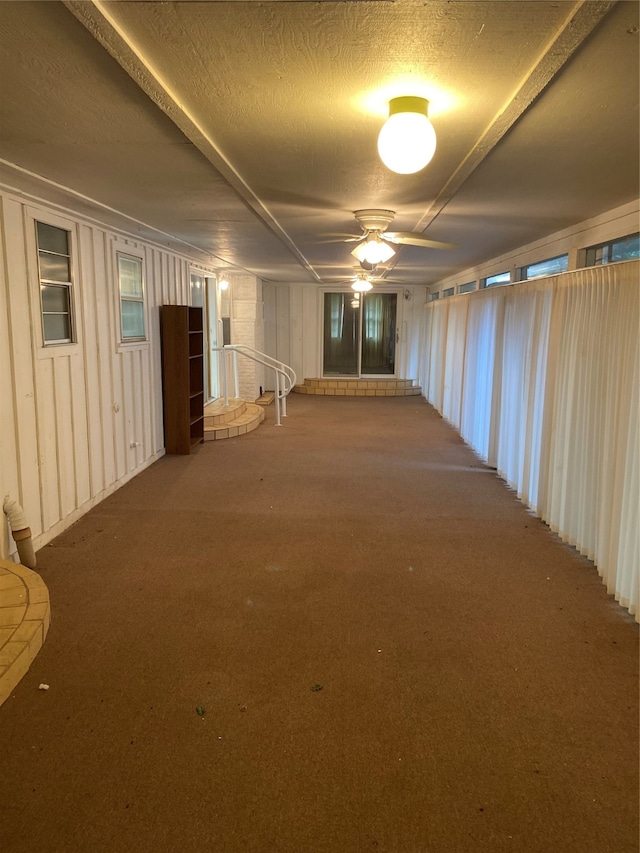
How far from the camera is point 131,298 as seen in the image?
5324mm

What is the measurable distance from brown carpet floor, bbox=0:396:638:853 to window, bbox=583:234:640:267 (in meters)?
1.93

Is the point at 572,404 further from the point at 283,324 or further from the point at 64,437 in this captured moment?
the point at 283,324

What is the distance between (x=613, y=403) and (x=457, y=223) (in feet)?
6.02

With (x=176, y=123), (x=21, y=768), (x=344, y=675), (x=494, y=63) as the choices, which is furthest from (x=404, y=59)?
(x=21, y=768)

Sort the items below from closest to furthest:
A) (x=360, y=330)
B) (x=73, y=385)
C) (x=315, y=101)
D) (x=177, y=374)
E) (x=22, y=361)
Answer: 1. (x=315, y=101)
2. (x=22, y=361)
3. (x=73, y=385)
4. (x=177, y=374)
5. (x=360, y=330)

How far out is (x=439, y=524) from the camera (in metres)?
4.22

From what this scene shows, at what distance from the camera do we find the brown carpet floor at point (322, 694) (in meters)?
1.73

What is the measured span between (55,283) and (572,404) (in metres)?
3.56

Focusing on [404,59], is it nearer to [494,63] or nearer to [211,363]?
[494,63]

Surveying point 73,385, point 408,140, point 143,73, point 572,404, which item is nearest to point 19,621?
point 143,73

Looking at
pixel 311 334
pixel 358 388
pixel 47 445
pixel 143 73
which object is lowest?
pixel 358 388

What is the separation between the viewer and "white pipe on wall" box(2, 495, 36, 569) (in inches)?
129

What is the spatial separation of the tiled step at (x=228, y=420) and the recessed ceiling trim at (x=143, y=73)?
4282mm

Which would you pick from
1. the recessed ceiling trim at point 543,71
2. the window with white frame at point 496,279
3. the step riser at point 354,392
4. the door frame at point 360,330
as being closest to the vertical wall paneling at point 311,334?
the door frame at point 360,330
